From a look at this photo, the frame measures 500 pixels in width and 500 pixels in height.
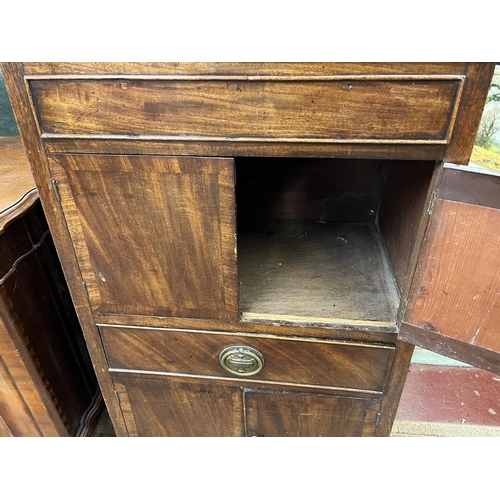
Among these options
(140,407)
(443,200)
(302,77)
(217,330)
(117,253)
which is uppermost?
(302,77)

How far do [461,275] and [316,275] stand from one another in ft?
0.97

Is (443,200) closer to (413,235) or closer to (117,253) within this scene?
(413,235)

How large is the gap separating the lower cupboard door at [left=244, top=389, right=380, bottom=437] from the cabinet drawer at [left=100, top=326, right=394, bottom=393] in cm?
4

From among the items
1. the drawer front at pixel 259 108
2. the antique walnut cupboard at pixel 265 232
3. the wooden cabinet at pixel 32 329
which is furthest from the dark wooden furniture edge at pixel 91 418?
the drawer front at pixel 259 108

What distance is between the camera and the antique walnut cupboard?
19.1 inches

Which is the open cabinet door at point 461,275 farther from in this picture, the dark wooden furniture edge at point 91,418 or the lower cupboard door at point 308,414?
the dark wooden furniture edge at point 91,418

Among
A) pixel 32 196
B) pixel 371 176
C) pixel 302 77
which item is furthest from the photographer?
pixel 371 176

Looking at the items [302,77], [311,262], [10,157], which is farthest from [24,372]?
[302,77]

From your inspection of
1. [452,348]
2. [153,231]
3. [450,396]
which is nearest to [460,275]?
[452,348]

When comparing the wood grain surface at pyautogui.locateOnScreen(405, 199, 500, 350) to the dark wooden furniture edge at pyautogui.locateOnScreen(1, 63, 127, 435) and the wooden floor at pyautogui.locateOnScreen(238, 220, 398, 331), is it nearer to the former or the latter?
the wooden floor at pyautogui.locateOnScreen(238, 220, 398, 331)

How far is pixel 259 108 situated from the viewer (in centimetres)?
50

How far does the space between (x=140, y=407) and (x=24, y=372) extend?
9.1 inches

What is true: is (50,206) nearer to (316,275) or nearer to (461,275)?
(316,275)

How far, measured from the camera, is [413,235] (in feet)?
2.03
